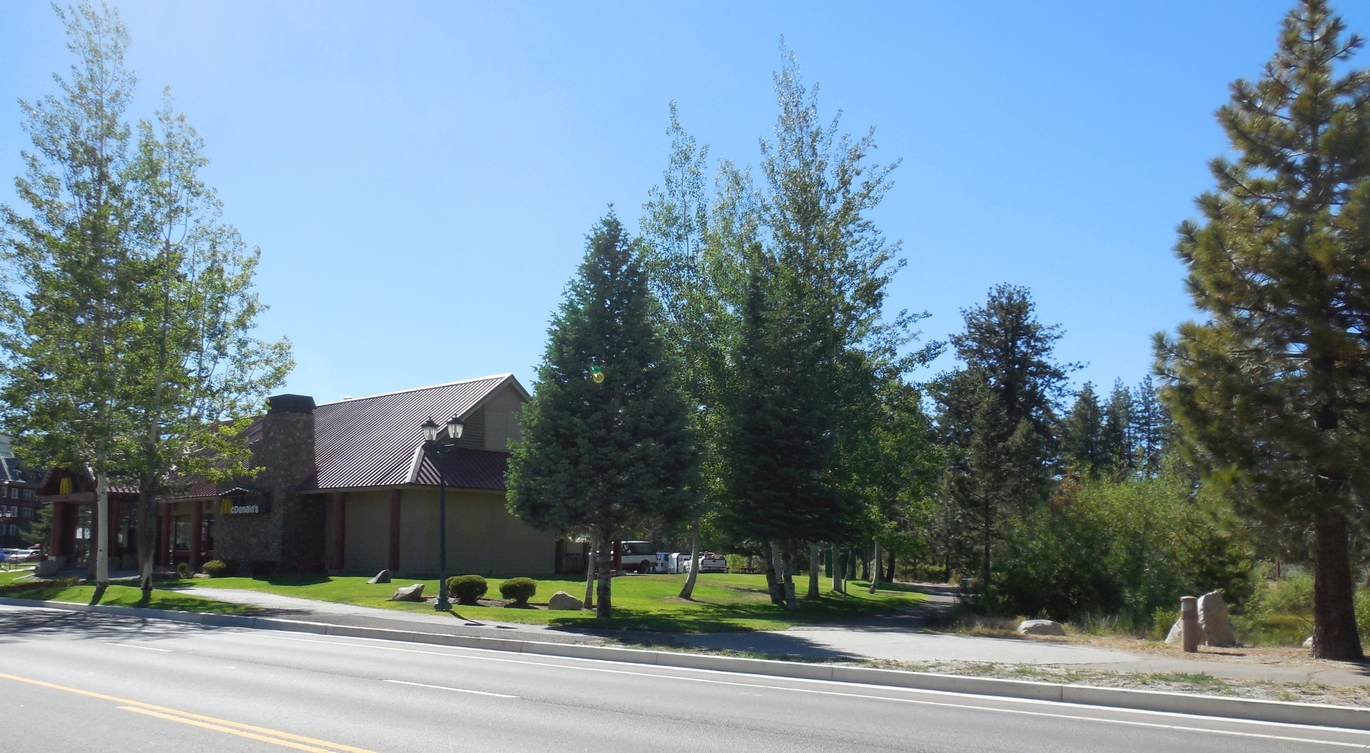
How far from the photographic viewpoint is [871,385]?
28.1 metres

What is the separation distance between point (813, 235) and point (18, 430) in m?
23.4

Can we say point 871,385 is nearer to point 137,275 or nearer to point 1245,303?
point 1245,303

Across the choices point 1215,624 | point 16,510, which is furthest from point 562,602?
point 16,510

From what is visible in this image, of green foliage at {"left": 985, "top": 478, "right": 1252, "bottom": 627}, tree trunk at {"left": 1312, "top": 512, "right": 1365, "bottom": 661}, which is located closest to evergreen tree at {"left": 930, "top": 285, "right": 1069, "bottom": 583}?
green foliage at {"left": 985, "top": 478, "right": 1252, "bottom": 627}

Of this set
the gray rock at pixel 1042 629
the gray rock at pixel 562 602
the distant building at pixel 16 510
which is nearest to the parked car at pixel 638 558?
the gray rock at pixel 562 602

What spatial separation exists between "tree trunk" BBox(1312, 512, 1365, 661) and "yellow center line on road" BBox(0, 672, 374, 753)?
13838 millimetres

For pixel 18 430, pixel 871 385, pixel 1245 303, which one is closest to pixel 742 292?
pixel 871 385

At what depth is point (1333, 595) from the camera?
1462 centimetres

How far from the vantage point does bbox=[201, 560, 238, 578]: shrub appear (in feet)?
117

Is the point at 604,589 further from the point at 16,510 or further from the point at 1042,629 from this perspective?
the point at 16,510

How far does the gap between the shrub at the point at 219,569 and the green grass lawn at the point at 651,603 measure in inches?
56.0

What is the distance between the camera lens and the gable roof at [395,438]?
34.7 m

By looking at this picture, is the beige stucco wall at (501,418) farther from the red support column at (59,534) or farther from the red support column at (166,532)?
the red support column at (59,534)

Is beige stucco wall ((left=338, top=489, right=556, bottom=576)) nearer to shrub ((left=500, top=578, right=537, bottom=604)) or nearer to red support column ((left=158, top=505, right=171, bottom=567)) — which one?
shrub ((left=500, top=578, right=537, bottom=604))
